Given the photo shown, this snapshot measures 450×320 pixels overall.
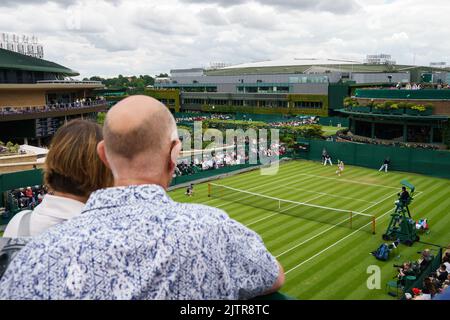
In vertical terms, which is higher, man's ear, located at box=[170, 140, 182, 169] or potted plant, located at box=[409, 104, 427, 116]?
man's ear, located at box=[170, 140, 182, 169]

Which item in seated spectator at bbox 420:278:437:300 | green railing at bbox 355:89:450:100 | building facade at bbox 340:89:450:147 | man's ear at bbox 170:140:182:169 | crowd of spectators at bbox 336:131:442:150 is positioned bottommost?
seated spectator at bbox 420:278:437:300

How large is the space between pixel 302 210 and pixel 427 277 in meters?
12.4

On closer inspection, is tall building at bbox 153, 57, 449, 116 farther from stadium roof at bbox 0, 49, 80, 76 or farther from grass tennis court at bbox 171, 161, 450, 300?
grass tennis court at bbox 171, 161, 450, 300

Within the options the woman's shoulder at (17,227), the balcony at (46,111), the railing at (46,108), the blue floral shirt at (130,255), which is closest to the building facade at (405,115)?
the balcony at (46,111)

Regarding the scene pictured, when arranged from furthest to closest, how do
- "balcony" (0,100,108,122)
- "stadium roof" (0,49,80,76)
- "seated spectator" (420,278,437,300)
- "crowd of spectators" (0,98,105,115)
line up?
"stadium roof" (0,49,80,76)
"crowd of spectators" (0,98,105,115)
"balcony" (0,100,108,122)
"seated spectator" (420,278,437,300)

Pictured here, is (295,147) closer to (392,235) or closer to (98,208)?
(392,235)

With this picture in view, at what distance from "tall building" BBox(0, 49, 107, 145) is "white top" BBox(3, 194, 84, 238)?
46.6 m

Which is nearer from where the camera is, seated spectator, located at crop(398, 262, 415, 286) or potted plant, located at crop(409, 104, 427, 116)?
seated spectator, located at crop(398, 262, 415, 286)

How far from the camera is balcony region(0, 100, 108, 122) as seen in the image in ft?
150

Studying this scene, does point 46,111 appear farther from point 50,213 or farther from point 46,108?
point 50,213

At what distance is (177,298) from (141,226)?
42cm

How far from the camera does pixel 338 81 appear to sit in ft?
301

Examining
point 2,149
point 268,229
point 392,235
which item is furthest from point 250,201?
point 2,149

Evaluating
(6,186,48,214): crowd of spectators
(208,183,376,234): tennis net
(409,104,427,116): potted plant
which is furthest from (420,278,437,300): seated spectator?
(409,104,427,116): potted plant
